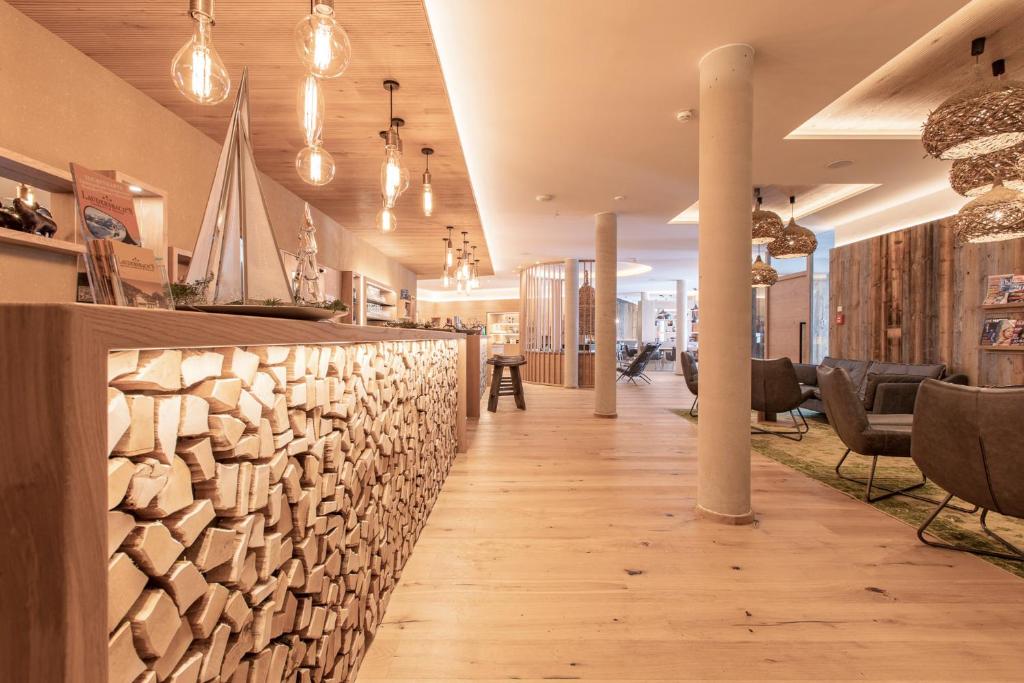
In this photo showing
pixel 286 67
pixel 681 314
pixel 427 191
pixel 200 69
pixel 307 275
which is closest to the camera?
pixel 307 275

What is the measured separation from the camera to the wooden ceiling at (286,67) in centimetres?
232

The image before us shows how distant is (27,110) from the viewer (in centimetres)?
234

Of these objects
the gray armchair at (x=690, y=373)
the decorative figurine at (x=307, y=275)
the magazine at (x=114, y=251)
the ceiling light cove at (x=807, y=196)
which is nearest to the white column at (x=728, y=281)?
the decorative figurine at (x=307, y=275)

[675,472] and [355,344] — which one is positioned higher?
[355,344]

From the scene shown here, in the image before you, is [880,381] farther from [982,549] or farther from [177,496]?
[177,496]

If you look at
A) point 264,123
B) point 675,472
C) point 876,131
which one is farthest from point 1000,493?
point 264,123

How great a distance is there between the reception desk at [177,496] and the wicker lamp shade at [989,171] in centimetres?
434

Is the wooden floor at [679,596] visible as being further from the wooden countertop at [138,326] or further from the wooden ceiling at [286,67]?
the wooden ceiling at [286,67]

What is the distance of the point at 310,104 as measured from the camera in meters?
2.07

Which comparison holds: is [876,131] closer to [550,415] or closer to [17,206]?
[550,415]

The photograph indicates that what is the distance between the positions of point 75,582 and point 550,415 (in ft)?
21.2

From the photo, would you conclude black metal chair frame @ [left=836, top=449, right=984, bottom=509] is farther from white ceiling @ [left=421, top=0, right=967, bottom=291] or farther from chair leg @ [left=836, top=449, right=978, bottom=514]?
white ceiling @ [left=421, top=0, right=967, bottom=291]

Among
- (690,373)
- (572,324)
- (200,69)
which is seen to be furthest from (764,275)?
(200,69)

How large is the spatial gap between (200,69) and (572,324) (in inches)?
375
